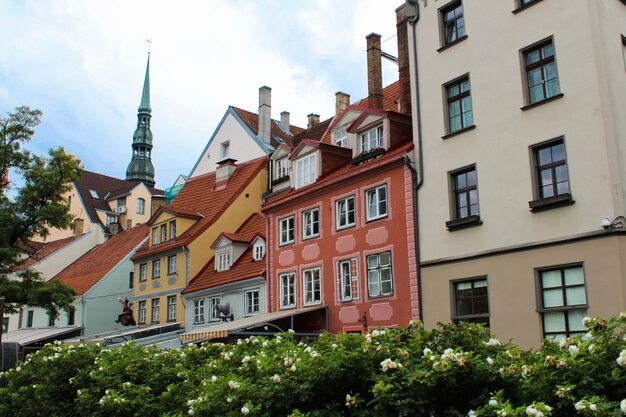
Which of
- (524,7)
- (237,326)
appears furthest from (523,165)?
(237,326)

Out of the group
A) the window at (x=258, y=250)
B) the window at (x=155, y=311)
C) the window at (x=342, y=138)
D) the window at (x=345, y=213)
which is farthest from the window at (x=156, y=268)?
the window at (x=345, y=213)

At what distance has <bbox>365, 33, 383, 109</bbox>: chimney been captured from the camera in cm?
2952

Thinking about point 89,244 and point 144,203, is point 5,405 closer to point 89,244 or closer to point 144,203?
point 89,244

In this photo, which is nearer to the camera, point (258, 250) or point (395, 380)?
point (395, 380)

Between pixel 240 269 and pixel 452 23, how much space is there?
14.9 metres

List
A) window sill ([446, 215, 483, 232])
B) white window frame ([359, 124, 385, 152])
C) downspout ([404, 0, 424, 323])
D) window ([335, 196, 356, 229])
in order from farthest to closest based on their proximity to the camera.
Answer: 1. white window frame ([359, 124, 385, 152])
2. window ([335, 196, 356, 229])
3. downspout ([404, 0, 424, 323])
4. window sill ([446, 215, 483, 232])

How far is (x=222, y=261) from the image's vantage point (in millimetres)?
33125

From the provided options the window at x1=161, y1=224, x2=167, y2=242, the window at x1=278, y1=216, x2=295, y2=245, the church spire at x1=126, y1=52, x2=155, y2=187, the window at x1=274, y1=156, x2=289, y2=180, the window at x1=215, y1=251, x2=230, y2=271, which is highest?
the church spire at x1=126, y1=52, x2=155, y2=187

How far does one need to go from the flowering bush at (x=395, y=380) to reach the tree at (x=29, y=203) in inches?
748

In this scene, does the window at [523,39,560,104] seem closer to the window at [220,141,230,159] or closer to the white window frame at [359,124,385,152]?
the white window frame at [359,124,385,152]

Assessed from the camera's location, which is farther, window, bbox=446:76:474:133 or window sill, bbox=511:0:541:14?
window, bbox=446:76:474:133

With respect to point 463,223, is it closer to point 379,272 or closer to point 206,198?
point 379,272

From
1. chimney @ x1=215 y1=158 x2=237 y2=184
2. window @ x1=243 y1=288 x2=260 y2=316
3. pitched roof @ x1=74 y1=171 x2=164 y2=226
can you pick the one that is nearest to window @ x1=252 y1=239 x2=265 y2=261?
window @ x1=243 y1=288 x2=260 y2=316

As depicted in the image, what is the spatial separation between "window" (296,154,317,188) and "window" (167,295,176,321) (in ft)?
37.3
